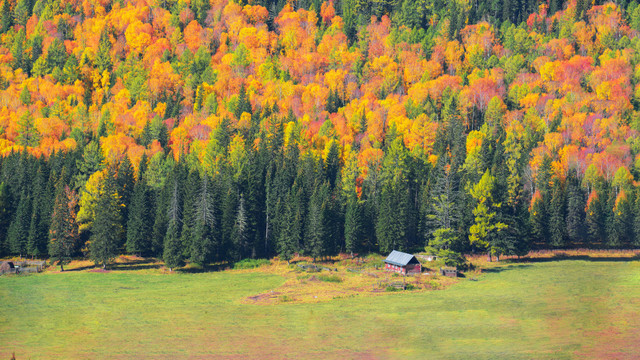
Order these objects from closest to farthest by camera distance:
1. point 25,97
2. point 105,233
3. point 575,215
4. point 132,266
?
point 105,233 → point 132,266 → point 575,215 → point 25,97

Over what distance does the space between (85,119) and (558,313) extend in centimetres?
14655

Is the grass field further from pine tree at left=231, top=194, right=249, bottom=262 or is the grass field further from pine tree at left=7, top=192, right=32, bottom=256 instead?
pine tree at left=7, top=192, right=32, bottom=256

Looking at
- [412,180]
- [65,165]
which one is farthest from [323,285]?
[65,165]

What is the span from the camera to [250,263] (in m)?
112

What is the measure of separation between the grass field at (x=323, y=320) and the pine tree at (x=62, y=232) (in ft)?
34.8

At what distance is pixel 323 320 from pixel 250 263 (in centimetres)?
4476

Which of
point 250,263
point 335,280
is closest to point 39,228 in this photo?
point 250,263

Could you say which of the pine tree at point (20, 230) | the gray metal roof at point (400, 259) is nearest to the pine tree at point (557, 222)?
the gray metal roof at point (400, 259)

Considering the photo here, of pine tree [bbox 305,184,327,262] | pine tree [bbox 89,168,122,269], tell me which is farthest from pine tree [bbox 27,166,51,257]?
pine tree [bbox 305,184,327,262]

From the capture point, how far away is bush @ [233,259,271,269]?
111m

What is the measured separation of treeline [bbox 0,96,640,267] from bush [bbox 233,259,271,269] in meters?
1.96

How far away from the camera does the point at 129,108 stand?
194 m

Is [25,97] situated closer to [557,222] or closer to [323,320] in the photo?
[557,222]

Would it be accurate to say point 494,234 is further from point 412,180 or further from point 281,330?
point 281,330
